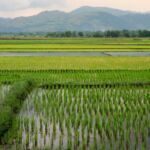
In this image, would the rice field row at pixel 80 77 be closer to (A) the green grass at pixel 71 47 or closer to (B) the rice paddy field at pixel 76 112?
(B) the rice paddy field at pixel 76 112

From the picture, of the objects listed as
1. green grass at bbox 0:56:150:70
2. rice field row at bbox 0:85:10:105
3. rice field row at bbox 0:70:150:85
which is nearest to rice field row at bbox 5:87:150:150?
rice field row at bbox 0:85:10:105

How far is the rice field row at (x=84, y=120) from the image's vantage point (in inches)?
241

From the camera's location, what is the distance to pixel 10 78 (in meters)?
13.0

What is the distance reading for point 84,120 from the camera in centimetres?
739

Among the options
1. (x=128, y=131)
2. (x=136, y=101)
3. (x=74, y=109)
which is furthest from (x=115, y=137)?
(x=136, y=101)

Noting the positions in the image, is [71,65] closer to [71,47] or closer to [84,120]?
[84,120]

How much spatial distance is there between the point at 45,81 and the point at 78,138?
6.30m

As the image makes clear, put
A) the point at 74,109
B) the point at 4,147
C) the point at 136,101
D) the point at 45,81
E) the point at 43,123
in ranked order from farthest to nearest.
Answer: the point at 45,81 < the point at 136,101 < the point at 74,109 < the point at 43,123 < the point at 4,147

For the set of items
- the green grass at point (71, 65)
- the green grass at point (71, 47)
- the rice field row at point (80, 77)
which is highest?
the rice field row at point (80, 77)

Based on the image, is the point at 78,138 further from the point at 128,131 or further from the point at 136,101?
the point at 136,101

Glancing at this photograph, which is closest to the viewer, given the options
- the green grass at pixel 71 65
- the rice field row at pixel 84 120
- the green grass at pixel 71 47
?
the rice field row at pixel 84 120

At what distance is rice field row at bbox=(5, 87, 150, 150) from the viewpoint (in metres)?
6.12

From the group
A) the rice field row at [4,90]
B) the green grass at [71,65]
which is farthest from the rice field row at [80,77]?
the green grass at [71,65]

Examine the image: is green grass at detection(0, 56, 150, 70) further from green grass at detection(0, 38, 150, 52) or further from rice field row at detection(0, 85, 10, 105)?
green grass at detection(0, 38, 150, 52)
